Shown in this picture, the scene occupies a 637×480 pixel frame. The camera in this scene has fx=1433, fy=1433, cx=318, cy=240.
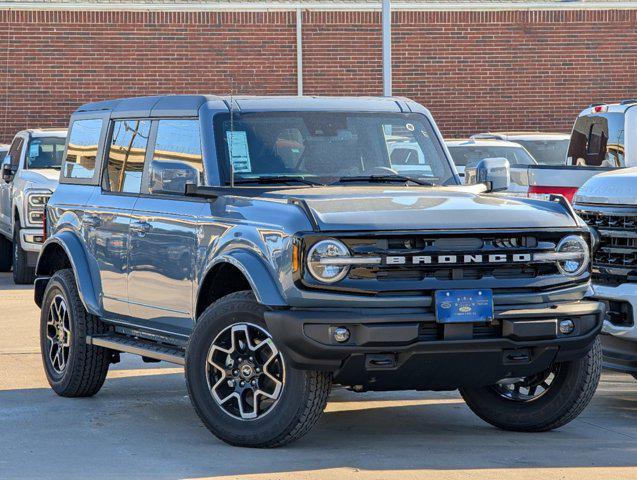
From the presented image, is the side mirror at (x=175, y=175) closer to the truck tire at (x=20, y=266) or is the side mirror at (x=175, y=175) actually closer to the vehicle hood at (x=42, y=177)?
the vehicle hood at (x=42, y=177)

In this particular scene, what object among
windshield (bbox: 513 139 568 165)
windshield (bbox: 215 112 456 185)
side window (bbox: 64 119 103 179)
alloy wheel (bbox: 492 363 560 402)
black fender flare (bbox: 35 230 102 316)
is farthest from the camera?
windshield (bbox: 513 139 568 165)

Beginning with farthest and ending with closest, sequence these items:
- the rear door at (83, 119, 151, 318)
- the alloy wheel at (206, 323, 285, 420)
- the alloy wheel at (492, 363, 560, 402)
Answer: the rear door at (83, 119, 151, 318)
the alloy wheel at (492, 363, 560, 402)
the alloy wheel at (206, 323, 285, 420)

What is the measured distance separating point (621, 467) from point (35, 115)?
23885 millimetres

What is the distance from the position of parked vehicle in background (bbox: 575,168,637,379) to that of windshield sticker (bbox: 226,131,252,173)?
219 cm

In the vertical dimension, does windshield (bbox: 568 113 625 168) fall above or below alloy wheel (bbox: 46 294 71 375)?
above

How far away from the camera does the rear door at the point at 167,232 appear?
7980mm

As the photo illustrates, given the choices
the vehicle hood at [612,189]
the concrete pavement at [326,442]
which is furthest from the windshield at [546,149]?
the vehicle hood at [612,189]

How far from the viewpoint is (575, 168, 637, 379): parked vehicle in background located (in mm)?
8312

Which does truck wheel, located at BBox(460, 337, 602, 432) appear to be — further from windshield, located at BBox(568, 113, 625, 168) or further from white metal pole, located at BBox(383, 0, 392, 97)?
white metal pole, located at BBox(383, 0, 392, 97)

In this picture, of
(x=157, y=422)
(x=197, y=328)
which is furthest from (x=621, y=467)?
(x=157, y=422)

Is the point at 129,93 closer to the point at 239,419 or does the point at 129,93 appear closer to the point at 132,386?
the point at 132,386

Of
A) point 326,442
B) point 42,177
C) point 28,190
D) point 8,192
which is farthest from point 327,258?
point 8,192

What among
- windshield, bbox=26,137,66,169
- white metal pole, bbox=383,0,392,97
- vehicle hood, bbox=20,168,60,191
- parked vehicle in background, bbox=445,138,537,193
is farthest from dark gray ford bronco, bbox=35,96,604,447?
white metal pole, bbox=383,0,392,97

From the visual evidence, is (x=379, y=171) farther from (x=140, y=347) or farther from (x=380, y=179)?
(x=140, y=347)
